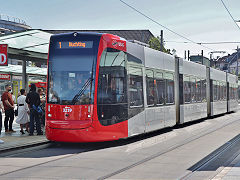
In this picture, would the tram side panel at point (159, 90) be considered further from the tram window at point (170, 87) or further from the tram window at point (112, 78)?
the tram window at point (112, 78)

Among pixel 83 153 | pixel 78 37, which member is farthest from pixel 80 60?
pixel 83 153

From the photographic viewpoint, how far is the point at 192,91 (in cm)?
1939

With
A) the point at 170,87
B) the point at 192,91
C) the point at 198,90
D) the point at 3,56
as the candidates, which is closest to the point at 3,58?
the point at 3,56

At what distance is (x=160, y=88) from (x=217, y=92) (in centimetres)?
1202

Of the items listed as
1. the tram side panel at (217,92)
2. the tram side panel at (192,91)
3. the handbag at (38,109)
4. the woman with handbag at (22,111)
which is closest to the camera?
the handbag at (38,109)

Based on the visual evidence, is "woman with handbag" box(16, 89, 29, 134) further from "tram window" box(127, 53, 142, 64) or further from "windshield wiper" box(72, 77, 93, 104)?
"tram window" box(127, 53, 142, 64)

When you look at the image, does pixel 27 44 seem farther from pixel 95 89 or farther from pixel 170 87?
pixel 170 87

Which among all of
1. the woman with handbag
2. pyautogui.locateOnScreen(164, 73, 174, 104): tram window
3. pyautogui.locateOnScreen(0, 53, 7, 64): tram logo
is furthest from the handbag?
pyautogui.locateOnScreen(164, 73, 174, 104): tram window

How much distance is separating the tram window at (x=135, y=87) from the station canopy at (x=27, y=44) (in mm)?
4529

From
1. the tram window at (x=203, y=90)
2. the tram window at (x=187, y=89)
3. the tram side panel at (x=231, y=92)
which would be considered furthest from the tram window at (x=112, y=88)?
the tram side panel at (x=231, y=92)

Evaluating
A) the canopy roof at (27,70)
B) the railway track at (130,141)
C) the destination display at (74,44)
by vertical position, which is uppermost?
the canopy roof at (27,70)

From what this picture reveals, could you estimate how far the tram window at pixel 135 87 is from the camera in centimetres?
1179

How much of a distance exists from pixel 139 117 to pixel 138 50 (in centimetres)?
218

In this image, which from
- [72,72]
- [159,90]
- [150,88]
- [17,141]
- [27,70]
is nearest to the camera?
[72,72]
